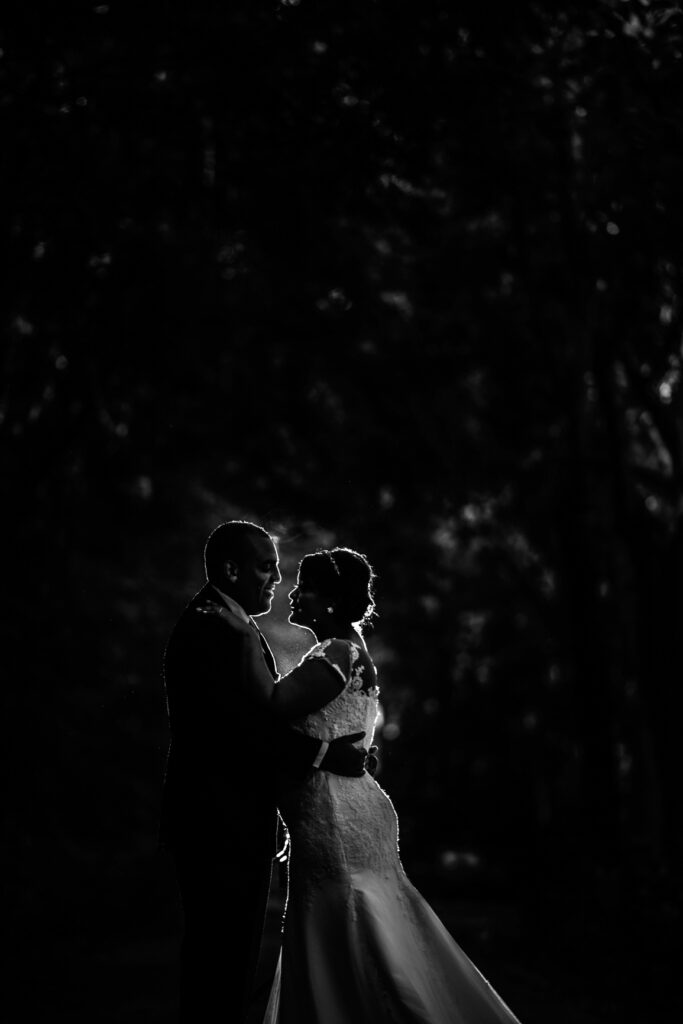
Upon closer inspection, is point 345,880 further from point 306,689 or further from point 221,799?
point 306,689

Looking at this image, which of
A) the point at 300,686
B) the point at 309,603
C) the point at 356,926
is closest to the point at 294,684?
the point at 300,686

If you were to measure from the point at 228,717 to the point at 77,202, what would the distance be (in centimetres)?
764

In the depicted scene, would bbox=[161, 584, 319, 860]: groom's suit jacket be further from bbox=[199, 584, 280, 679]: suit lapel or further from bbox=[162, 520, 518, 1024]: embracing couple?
bbox=[199, 584, 280, 679]: suit lapel

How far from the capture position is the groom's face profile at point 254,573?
632 centimetres

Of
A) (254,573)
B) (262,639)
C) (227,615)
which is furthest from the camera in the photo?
(262,639)

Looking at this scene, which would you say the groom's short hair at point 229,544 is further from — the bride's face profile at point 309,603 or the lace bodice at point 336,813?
the lace bodice at point 336,813

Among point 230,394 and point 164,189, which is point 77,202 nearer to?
point 164,189

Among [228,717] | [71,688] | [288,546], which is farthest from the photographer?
[71,688]

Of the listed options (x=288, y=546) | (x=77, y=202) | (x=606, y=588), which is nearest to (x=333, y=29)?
(x=77, y=202)

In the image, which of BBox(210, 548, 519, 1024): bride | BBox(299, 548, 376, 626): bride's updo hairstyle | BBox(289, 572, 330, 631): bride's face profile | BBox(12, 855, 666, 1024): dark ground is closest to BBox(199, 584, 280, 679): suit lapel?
BBox(210, 548, 519, 1024): bride

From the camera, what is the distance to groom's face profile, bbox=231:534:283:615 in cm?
632

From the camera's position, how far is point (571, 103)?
35.2 ft

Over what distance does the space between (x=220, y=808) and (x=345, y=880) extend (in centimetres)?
61

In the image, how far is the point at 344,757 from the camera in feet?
20.1
